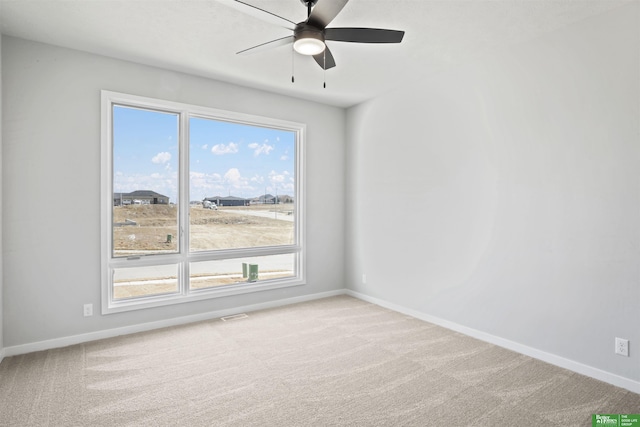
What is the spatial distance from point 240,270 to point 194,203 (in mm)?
1020

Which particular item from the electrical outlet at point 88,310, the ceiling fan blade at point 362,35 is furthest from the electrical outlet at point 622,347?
the electrical outlet at point 88,310

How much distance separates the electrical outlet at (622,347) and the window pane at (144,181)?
4062 mm

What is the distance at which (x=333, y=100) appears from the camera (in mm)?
4699

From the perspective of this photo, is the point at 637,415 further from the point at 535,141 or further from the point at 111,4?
the point at 111,4

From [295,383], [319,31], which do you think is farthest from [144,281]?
[319,31]

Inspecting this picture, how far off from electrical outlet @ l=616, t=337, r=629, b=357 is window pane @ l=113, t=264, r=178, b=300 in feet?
13.2

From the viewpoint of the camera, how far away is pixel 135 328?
11.5 ft

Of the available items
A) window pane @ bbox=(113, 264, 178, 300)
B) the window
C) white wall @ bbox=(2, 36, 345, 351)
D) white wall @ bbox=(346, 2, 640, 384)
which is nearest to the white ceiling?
white wall @ bbox=(2, 36, 345, 351)

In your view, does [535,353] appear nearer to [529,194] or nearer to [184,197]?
[529,194]

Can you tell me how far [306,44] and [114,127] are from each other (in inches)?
91.9

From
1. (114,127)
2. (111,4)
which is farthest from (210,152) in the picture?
(111,4)

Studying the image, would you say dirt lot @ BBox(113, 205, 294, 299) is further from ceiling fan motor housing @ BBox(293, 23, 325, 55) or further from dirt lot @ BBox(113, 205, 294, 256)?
ceiling fan motor housing @ BBox(293, 23, 325, 55)

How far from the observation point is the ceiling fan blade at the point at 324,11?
1.97m
